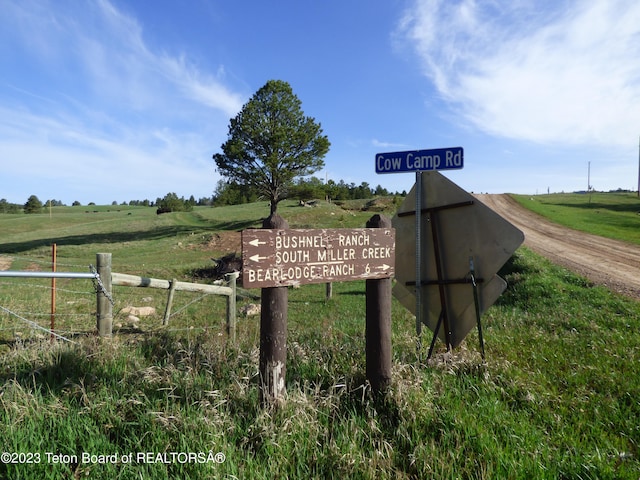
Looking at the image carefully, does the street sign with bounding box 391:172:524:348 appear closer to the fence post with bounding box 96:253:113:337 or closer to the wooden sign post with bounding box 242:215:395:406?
the wooden sign post with bounding box 242:215:395:406

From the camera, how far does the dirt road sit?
1152 centimetres

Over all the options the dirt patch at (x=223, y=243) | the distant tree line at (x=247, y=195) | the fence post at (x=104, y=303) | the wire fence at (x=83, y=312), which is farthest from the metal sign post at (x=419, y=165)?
the distant tree line at (x=247, y=195)

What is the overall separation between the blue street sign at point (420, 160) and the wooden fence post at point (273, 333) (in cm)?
213

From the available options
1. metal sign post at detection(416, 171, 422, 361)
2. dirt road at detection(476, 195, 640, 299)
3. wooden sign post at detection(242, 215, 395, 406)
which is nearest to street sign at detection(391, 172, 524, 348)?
metal sign post at detection(416, 171, 422, 361)

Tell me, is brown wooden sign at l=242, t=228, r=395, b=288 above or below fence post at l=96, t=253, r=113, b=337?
above

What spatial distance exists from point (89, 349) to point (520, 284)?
10094 millimetres

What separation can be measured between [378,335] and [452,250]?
173 cm

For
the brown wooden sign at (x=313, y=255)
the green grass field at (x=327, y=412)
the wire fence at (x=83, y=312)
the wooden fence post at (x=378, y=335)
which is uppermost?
the brown wooden sign at (x=313, y=255)

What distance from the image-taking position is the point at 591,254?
16.6 meters

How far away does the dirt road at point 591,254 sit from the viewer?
454 inches

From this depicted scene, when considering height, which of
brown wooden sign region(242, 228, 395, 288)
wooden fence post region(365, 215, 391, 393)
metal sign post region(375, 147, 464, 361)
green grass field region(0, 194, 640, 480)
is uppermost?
metal sign post region(375, 147, 464, 361)

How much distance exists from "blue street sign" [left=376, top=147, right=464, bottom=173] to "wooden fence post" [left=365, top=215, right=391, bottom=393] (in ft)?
5.36

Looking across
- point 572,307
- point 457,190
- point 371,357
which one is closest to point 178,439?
point 371,357

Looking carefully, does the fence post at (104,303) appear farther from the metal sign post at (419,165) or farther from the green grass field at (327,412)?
the metal sign post at (419,165)
